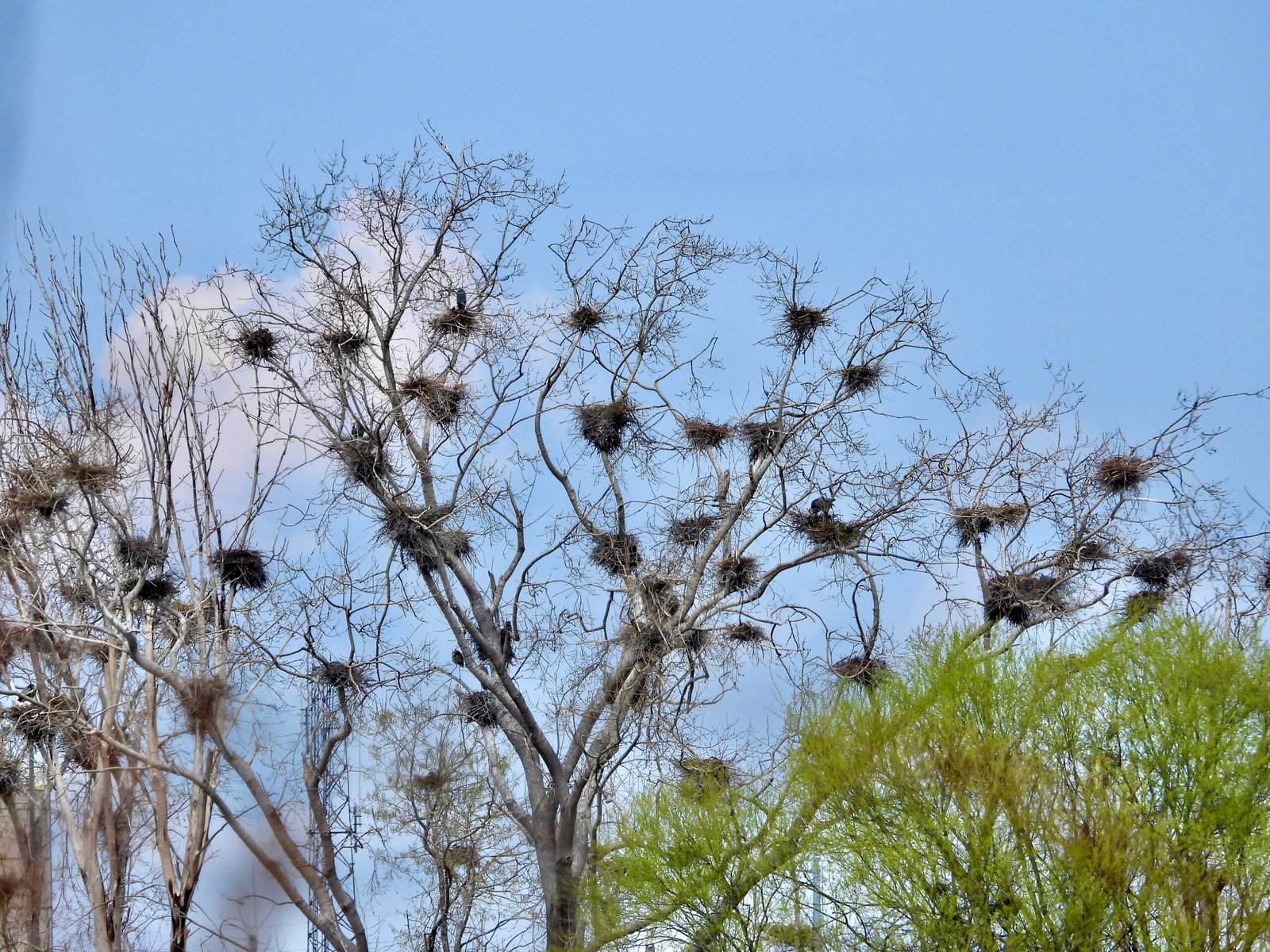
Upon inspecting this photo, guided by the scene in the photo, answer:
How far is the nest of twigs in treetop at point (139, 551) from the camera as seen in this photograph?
11047 mm

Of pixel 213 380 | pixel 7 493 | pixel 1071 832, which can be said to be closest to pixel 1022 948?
pixel 1071 832

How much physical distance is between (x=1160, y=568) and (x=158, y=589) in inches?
344

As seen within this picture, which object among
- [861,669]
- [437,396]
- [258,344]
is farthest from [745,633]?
[258,344]

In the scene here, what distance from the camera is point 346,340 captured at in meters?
11.0

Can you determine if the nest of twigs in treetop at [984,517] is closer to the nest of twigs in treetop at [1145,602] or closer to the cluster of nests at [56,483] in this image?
the nest of twigs in treetop at [1145,602]

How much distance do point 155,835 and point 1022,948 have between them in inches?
276

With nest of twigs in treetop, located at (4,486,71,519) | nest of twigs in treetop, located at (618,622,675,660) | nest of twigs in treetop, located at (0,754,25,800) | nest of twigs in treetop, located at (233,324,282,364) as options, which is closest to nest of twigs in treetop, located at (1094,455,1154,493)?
nest of twigs in treetop, located at (618,622,675,660)

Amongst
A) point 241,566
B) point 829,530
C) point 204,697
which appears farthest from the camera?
point 241,566

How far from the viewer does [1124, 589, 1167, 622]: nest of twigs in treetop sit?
11336mm

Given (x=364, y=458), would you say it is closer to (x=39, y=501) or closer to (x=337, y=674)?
(x=337, y=674)

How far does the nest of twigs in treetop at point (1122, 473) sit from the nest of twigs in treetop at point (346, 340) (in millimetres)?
6413

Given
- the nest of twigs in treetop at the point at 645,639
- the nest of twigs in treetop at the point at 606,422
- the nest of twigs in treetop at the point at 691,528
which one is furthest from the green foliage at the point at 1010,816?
the nest of twigs in treetop at the point at 606,422

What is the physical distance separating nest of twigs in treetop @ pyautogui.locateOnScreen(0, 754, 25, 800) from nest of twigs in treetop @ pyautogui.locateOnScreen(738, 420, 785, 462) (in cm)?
752

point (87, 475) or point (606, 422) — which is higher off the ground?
point (606, 422)
